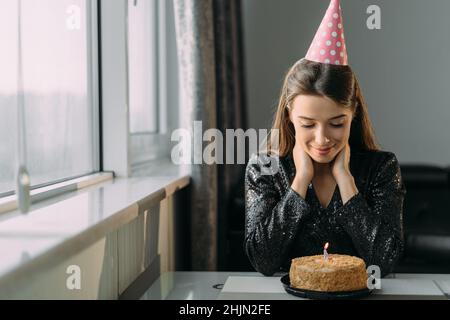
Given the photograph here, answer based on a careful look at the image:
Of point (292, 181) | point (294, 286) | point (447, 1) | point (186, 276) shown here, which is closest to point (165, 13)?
point (447, 1)

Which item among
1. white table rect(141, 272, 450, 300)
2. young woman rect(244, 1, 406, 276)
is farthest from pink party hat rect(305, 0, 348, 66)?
white table rect(141, 272, 450, 300)

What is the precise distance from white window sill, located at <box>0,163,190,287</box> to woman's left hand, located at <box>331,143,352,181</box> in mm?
395

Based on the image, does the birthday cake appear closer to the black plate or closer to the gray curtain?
the black plate

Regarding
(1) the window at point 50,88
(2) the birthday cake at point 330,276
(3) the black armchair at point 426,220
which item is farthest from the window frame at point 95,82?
(3) the black armchair at point 426,220

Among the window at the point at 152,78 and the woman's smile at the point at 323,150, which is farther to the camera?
the window at the point at 152,78

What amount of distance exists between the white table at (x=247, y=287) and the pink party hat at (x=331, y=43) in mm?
435

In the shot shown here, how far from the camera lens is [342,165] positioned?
4.51 ft

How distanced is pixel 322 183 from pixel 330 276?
445 mm

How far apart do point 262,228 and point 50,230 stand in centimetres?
55

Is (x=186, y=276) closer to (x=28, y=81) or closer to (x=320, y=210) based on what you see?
(x=320, y=210)

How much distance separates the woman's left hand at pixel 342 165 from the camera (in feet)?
4.51

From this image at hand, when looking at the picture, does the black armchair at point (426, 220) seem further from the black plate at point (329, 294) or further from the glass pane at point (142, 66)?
the black plate at point (329, 294)

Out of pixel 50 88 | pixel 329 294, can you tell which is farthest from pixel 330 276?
pixel 50 88

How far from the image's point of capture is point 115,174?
1.92m
